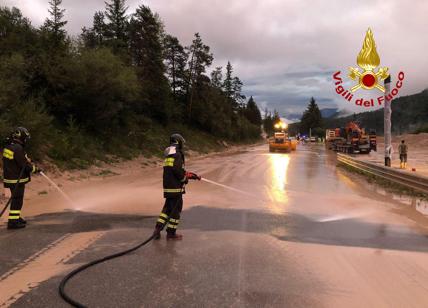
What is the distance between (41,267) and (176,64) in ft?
189

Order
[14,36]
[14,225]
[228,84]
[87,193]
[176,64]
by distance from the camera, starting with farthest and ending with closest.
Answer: [228,84] → [176,64] → [14,36] → [87,193] → [14,225]

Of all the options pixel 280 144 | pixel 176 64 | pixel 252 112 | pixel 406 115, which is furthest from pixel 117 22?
pixel 406 115

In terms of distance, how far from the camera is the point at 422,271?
17.0 feet

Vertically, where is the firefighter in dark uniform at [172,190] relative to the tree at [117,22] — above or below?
below

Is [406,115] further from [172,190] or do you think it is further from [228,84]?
[172,190]

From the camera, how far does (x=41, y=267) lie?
520cm

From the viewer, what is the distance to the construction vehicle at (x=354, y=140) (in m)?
39.0

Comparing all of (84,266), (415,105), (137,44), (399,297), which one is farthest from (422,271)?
(415,105)

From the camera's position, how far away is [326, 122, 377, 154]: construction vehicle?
128 ft

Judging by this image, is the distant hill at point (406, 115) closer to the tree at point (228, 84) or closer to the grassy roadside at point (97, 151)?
the tree at point (228, 84)

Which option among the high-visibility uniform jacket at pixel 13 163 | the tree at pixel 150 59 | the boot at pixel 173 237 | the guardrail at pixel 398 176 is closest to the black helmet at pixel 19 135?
the high-visibility uniform jacket at pixel 13 163

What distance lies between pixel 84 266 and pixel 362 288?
375 centimetres

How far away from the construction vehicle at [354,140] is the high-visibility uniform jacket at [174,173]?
35.9 meters

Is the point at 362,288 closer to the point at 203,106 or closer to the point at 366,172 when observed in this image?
the point at 366,172
